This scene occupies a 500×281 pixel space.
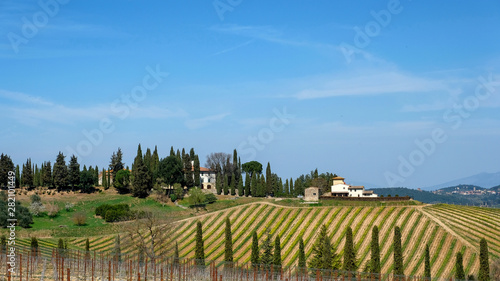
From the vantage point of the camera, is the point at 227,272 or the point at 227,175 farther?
the point at 227,175

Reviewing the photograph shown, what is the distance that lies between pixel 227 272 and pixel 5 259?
15.8 metres

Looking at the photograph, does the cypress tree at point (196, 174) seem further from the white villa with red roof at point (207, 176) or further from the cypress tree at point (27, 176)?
the cypress tree at point (27, 176)

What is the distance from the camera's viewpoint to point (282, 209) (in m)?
80.0

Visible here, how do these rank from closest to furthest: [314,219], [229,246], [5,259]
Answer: [5,259]
[229,246]
[314,219]

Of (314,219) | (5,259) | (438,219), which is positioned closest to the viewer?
(5,259)

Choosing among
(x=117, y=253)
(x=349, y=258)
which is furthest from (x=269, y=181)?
(x=117, y=253)

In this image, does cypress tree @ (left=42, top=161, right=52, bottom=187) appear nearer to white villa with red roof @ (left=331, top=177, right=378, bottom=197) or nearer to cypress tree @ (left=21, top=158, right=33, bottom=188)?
cypress tree @ (left=21, top=158, right=33, bottom=188)

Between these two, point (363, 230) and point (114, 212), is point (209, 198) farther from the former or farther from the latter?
point (363, 230)

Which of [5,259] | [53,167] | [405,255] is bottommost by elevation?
[405,255]

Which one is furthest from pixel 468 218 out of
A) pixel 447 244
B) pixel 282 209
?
pixel 282 209

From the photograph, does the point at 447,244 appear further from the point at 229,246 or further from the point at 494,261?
the point at 229,246

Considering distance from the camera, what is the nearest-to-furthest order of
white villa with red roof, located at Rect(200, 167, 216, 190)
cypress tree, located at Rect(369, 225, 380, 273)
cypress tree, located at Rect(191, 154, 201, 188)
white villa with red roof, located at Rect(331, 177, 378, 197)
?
cypress tree, located at Rect(369, 225, 380, 273)
white villa with red roof, located at Rect(331, 177, 378, 197)
cypress tree, located at Rect(191, 154, 201, 188)
white villa with red roof, located at Rect(200, 167, 216, 190)

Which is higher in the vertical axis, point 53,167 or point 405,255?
point 53,167

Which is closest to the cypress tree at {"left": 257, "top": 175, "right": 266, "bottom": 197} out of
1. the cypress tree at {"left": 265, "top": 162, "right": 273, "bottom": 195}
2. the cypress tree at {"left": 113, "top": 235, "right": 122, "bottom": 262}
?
the cypress tree at {"left": 265, "top": 162, "right": 273, "bottom": 195}
